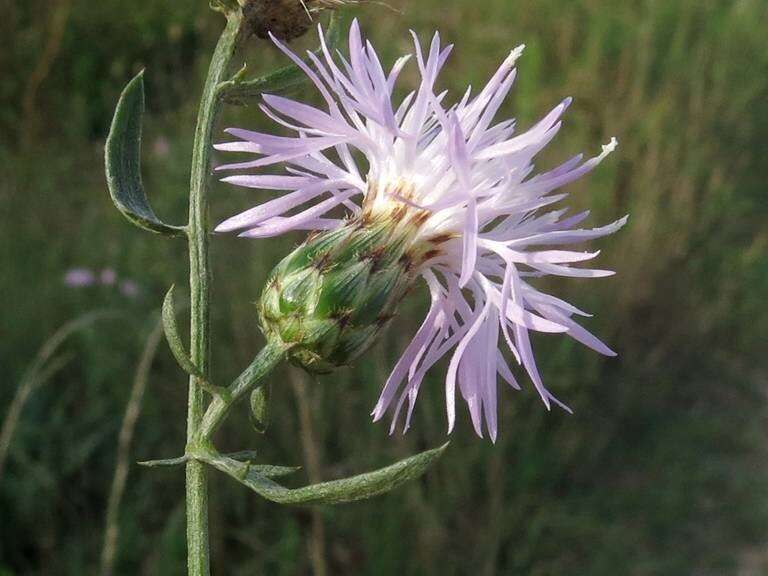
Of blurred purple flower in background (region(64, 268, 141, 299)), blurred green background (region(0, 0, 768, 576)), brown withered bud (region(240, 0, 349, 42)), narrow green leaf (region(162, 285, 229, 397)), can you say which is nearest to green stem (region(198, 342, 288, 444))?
narrow green leaf (region(162, 285, 229, 397))

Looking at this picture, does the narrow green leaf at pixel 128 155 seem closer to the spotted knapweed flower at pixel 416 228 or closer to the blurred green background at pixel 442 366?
the spotted knapweed flower at pixel 416 228

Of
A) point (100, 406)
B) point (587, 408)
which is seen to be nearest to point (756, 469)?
point (587, 408)

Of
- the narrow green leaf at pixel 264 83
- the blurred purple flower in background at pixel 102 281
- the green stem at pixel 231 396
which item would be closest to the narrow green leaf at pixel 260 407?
the green stem at pixel 231 396

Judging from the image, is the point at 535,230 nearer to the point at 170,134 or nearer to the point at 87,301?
the point at 87,301

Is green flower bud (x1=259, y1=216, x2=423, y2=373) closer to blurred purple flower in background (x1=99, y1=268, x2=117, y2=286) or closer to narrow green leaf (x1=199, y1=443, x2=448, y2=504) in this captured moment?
narrow green leaf (x1=199, y1=443, x2=448, y2=504)

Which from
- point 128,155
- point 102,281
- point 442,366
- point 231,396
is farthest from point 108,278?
point 231,396

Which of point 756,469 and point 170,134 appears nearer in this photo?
point 756,469
